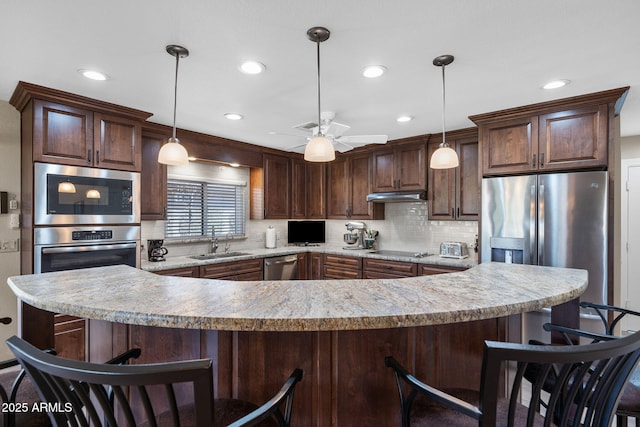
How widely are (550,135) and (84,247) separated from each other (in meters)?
4.19

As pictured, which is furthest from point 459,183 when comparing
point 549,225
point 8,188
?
point 8,188

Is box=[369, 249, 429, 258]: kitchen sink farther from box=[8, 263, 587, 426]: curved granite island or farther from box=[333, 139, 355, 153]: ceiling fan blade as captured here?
box=[8, 263, 587, 426]: curved granite island

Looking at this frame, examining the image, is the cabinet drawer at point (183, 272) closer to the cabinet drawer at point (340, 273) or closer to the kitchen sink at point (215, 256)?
the kitchen sink at point (215, 256)

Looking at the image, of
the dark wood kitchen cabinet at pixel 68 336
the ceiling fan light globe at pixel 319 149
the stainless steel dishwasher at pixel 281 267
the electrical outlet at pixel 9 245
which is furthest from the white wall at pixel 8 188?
the ceiling fan light globe at pixel 319 149

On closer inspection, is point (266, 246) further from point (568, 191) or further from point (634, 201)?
point (634, 201)

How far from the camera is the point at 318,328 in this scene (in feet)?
3.34

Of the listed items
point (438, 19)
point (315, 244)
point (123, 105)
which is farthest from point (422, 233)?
point (123, 105)

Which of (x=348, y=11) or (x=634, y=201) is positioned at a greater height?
(x=348, y=11)

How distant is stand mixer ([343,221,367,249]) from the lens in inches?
190

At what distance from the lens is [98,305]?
1168 mm

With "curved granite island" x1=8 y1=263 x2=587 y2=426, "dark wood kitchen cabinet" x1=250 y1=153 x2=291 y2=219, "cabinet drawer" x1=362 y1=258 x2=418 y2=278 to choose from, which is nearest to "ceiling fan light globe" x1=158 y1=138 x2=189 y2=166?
"curved granite island" x1=8 y1=263 x2=587 y2=426

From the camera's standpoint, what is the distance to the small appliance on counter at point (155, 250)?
137 inches

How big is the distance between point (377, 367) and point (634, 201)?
465 centimetres

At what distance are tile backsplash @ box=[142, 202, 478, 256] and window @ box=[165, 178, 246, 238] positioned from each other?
0.54 feet
